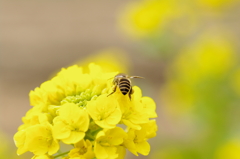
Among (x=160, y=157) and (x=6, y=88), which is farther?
(x=6, y=88)

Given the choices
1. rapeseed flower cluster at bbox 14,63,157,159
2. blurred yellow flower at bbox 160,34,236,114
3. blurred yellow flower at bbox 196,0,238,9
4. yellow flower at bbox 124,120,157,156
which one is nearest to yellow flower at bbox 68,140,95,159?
rapeseed flower cluster at bbox 14,63,157,159

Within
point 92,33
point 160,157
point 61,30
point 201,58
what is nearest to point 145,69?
point 92,33

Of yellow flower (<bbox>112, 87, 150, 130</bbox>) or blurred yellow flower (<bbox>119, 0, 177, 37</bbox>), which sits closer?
yellow flower (<bbox>112, 87, 150, 130</bbox>)

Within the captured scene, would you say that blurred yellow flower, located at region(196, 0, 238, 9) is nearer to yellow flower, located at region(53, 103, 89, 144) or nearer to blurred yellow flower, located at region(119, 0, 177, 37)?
blurred yellow flower, located at region(119, 0, 177, 37)

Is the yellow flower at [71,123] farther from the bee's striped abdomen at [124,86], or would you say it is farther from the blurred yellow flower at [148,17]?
A: the blurred yellow flower at [148,17]

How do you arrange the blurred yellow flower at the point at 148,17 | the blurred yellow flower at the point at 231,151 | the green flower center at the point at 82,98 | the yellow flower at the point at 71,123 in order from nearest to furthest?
the yellow flower at the point at 71,123, the green flower center at the point at 82,98, the blurred yellow flower at the point at 231,151, the blurred yellow flower at the point at 148,17

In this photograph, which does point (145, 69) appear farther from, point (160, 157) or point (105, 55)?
point (160, 157)

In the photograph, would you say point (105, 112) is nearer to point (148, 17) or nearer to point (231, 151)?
point (231, 151)

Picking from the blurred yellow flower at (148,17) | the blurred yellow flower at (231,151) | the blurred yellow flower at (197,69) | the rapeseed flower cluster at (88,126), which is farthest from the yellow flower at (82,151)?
the blurred yellow flower at (148,17)
